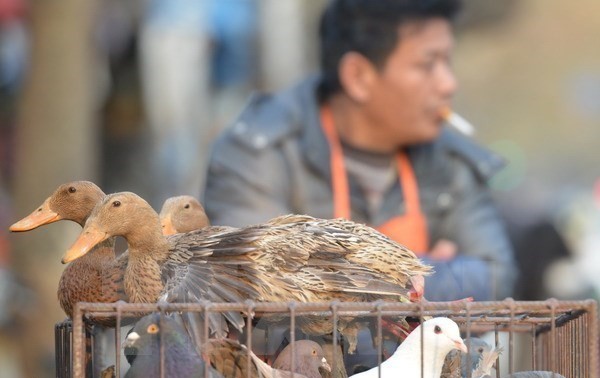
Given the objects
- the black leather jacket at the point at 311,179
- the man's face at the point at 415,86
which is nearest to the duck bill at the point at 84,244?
the black leather jacket at the point at 311,179

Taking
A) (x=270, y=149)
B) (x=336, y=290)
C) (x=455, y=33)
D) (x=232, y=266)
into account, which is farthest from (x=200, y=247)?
(x=455, y=33)

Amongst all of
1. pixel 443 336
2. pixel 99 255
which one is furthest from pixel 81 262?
pixel 443 336

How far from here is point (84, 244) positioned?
6.42ft

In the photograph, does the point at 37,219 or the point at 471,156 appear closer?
the point at 37,219

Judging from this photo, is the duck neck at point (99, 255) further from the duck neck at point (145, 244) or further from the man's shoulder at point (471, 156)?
the man's shoulder at point (471, 156)

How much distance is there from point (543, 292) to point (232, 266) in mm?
3005

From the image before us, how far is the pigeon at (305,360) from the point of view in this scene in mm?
2037

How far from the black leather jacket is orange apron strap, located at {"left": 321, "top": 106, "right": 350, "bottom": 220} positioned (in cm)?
2

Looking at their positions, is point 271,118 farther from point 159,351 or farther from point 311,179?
point 159,351

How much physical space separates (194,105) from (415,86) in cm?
106

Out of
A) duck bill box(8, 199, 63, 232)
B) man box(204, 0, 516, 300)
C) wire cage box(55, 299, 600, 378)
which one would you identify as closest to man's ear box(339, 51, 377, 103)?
man box(204, 0, 516, 300)

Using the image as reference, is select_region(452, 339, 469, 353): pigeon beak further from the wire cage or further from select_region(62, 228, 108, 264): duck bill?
select_region(62, 228, 108, 264): duck bill

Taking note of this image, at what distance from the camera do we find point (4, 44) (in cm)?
470

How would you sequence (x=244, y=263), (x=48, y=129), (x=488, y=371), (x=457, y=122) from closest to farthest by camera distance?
(x=244, y=263) < (x=488, y=371) < (x=457, y=122) < (x=48, y=129)
